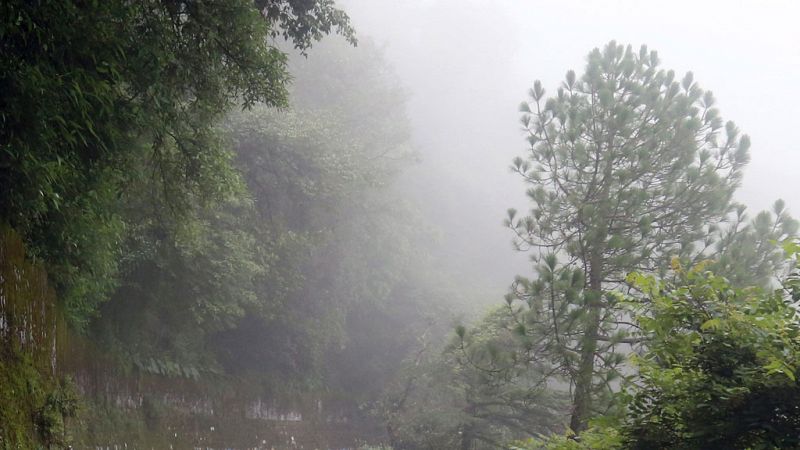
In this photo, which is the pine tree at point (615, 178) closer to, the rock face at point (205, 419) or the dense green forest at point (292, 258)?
the dense green forest at point (292, 258)

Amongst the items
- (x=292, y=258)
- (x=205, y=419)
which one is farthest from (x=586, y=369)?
(x=292, y=258)

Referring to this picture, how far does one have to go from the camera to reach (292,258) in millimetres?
16922

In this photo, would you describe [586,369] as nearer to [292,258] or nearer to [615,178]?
[615,178]

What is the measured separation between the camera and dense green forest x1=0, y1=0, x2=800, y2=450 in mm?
3844

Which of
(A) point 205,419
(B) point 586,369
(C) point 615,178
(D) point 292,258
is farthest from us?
(D) point 292,258

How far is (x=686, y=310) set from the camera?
3631mm

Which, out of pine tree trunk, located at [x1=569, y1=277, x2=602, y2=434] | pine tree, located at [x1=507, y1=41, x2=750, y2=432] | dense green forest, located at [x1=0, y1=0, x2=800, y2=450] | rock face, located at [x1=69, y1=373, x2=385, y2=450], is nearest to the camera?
dense green forest, located at [x1=0, y1=0, x2=800, y2=450]

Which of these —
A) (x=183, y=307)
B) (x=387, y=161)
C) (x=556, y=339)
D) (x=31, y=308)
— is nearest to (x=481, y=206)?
(x=387, y=161)

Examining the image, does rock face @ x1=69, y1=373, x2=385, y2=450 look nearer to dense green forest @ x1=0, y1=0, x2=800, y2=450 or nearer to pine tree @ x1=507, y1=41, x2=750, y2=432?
dense green forest @ x1=0, y1=0, x2=800, y2=450

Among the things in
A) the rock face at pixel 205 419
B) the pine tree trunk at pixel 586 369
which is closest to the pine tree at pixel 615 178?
the pine tree trunk at pixel 586 369

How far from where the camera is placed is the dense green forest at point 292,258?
3844mm

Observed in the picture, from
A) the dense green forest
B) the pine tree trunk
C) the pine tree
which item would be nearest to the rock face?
the dense green forest

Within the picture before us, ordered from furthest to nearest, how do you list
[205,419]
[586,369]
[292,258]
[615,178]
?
[292,258] < [205,419] < [615,178] < [586,369]

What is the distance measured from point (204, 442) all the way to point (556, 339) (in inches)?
375
